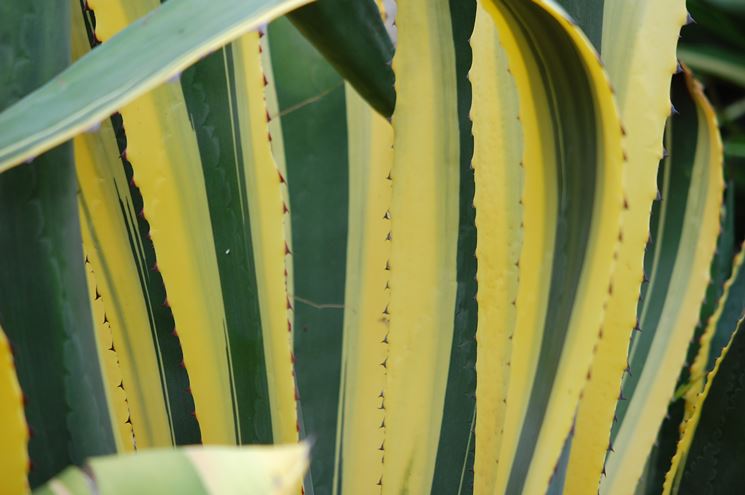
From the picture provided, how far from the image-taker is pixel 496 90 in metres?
0.55

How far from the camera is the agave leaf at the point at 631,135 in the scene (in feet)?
1.59

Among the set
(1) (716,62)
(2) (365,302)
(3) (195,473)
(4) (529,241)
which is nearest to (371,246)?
(2) (365,302)

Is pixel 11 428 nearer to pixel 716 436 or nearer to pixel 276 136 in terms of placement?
pixel 276 136

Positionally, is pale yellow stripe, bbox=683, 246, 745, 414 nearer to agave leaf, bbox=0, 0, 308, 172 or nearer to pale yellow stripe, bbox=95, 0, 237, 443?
pale yellow stripe, bbox=95, 0, 237, 443

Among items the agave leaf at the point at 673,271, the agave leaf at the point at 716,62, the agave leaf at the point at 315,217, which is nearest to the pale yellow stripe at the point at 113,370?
the agave leaf at the point at 315,217

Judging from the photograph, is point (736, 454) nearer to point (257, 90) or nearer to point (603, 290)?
point (603, 290)

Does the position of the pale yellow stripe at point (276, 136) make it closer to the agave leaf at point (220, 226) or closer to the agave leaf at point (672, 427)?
the agave leaf at point (220, 226)

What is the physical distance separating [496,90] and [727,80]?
2.79 ft

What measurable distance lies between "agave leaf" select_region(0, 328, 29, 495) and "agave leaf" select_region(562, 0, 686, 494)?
0.29 metres

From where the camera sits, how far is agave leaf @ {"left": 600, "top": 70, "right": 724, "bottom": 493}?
63 cm

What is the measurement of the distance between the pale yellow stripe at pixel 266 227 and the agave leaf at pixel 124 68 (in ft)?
0.54

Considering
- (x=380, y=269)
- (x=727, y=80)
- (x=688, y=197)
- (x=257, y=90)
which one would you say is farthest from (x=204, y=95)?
(x=727, y=80)

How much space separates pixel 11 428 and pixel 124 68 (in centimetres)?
12

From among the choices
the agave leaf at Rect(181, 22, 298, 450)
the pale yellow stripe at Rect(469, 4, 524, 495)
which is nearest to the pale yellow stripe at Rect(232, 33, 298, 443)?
the agave leaf at Rect(181, 22, 298, 450)
